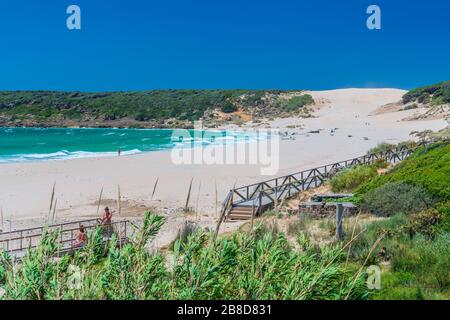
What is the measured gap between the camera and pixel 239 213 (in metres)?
15.4

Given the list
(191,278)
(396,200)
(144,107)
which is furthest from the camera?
(144,107)

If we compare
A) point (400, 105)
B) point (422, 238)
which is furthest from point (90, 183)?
point (400, 105)

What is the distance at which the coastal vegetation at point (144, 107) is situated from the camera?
10594cm

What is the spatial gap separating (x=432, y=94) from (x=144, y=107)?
74929 mm

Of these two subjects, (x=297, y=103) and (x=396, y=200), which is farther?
(x=297, y=103)

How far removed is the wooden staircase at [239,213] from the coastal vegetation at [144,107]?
82376 mm

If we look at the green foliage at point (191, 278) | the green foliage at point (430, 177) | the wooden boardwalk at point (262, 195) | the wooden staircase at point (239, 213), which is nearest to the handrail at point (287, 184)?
the wooden boardwalk at point (262, 195)

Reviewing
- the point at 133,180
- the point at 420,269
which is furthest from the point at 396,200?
the point at 133,180

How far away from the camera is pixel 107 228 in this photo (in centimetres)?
1121

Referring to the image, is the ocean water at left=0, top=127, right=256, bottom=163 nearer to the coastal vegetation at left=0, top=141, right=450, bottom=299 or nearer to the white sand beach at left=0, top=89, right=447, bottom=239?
the white sand beach at left=0, top=89, right=447, bottom=239

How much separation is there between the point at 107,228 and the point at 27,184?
51.9 ft

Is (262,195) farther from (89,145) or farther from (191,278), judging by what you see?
(89,145)

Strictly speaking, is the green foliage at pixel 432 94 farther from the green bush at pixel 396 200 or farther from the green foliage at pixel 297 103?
the green bush at pixel 396 200
